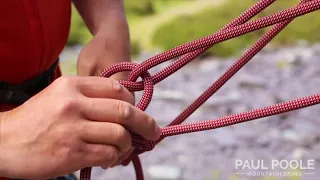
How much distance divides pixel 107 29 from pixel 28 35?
0.44 feet

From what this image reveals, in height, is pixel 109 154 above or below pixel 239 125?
above

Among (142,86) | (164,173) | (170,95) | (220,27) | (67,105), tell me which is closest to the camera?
(67,105)

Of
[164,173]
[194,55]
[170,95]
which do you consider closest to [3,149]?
[194,55]

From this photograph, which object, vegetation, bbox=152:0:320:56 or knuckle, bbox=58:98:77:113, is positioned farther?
vegetation, bbox=152:0:320:56

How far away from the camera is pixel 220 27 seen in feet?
6.75

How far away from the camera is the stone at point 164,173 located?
4.56 feet

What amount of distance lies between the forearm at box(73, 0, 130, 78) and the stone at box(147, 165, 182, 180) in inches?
28.3

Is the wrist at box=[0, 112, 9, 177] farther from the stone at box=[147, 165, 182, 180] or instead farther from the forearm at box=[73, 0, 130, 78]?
the stone at box=[147, 165, 182, 180]

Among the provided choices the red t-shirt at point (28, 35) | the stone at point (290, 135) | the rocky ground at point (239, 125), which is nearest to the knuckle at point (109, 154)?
the red t-shirt at point (28, 35)

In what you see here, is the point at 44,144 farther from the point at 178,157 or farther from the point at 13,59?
the point at 178,157

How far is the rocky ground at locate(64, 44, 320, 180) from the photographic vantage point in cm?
142

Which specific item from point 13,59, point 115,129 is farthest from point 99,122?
point 13,59

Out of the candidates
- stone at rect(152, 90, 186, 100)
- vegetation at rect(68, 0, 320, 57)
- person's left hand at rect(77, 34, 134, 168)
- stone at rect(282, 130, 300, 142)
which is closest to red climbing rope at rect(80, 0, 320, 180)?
person's left hand at rect(77, 34, 134, 168)

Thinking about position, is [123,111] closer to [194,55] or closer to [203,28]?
[194,55]
